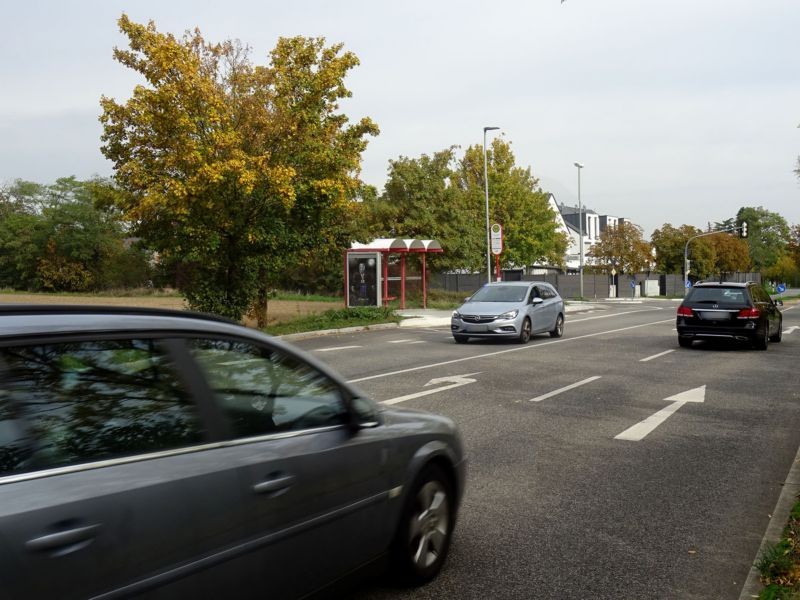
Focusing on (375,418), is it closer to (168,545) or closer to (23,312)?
(168,545)

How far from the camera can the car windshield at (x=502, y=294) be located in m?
19.6

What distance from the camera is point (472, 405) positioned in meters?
9.84

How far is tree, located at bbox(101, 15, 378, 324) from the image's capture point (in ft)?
62.3

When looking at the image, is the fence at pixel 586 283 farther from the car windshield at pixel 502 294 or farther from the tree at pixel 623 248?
the car windshield at pixel 502 294

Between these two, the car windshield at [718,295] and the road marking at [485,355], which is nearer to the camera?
the road marking at [485,355]

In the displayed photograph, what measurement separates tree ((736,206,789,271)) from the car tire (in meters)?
137

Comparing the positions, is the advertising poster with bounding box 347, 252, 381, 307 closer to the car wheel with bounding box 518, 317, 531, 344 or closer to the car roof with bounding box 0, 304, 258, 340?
the car wheel with bounding box 518, 317, 531, 344

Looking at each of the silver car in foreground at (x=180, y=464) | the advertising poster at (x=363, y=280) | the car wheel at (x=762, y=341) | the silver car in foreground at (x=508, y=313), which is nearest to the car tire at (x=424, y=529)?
the silver car in foreground at (x=180, y=464)

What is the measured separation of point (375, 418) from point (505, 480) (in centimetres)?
273

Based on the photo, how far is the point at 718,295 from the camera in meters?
17.2

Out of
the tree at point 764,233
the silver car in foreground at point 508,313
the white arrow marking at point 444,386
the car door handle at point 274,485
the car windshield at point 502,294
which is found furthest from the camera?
the tree at point 764,233

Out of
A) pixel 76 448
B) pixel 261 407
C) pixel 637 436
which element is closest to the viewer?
pixel 76 448

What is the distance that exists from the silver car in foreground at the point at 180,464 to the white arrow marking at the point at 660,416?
4747 mm

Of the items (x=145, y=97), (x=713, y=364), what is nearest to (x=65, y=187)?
(x=145, y=97)
